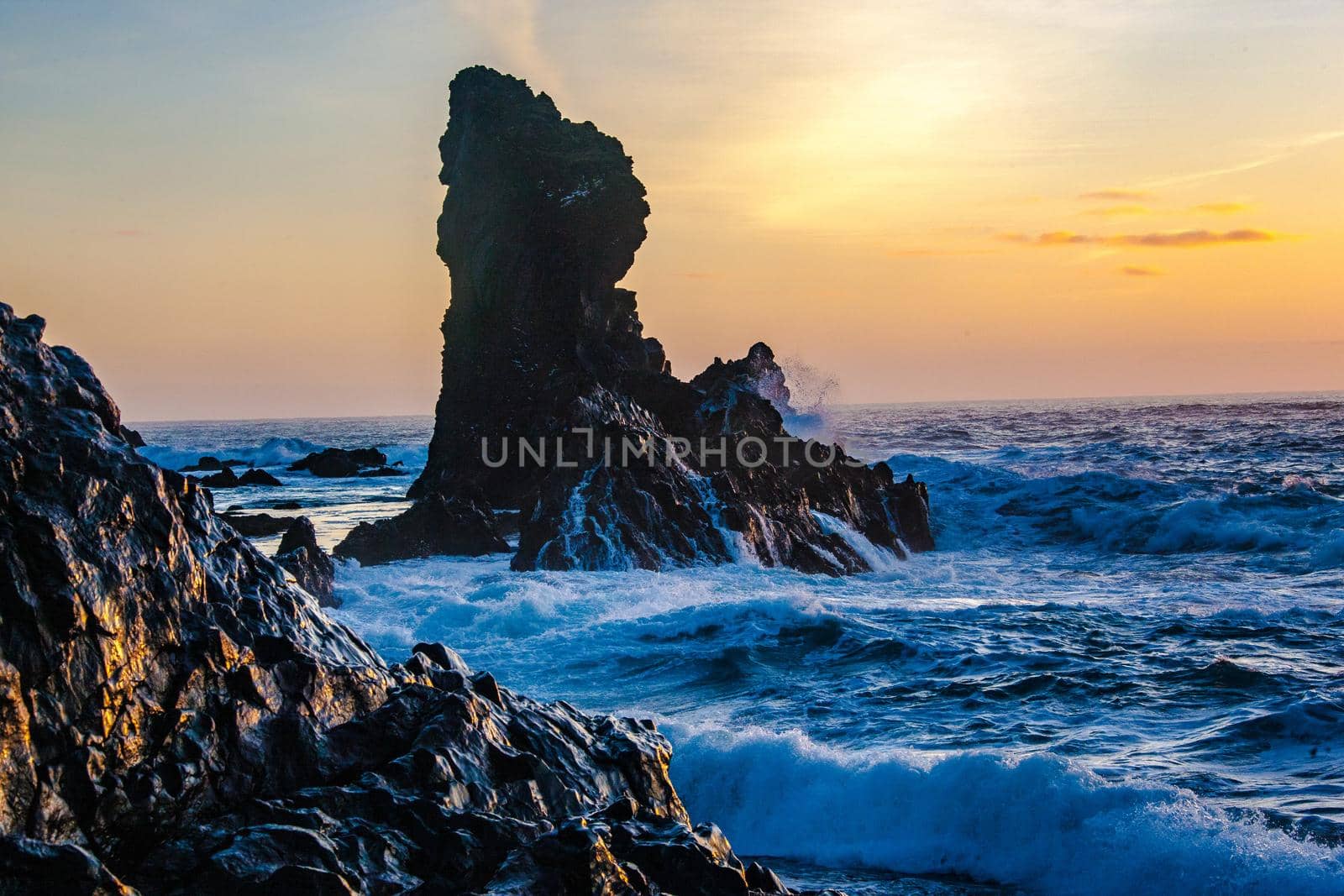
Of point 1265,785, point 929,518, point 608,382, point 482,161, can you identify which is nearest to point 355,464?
point 482,161

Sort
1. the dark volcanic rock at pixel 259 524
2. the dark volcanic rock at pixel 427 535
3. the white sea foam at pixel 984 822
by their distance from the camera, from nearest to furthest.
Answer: the white sea foam at pixel 984 822 → the dark volcanic rock at pixel 427 535 → the dark volcanic rock at pixel 259 524

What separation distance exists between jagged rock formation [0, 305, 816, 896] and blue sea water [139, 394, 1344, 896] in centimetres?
271

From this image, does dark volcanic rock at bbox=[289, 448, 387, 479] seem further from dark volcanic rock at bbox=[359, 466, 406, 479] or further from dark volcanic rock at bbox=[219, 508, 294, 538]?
dark volcanic rock at bbox=[219, 508, 294, 538]

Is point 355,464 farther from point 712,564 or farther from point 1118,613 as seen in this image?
point 1118,613

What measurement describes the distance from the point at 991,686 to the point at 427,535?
14701 millimetres

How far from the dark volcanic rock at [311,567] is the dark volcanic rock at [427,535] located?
3.43m

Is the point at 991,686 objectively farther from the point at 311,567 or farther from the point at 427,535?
the point at 427,535

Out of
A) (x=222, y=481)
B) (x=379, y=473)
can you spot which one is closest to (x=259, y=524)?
(x=222, y=481)

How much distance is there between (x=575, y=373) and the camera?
33812 millimetres

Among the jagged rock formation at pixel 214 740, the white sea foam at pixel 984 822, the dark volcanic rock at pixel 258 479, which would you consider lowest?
the white sea foam at pixel 984 822

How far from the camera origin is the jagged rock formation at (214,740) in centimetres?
525

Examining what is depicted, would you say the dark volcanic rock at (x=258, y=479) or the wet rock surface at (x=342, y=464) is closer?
the dark volcanic rock at (x=258, y=479)

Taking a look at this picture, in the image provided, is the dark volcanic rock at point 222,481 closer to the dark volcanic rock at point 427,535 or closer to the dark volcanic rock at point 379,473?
the dark volcanic rock at point 379,473

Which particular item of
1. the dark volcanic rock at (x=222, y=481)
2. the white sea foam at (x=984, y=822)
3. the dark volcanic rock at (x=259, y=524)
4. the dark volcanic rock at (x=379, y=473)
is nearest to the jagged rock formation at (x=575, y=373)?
the dark volcanic rock at (x=259, y=524)
